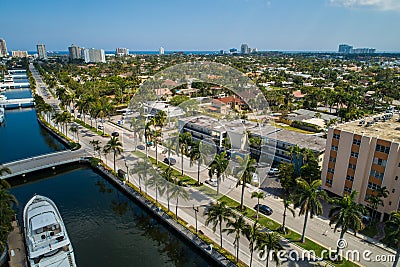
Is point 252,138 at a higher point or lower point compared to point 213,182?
higher

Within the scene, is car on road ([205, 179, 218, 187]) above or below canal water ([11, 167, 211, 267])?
above

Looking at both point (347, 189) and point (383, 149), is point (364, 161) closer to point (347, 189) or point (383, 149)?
point (383, 149)

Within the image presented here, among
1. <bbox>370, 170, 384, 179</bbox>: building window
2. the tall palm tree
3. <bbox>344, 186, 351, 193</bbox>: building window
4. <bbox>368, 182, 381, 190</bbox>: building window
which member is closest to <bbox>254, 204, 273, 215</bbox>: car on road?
the tall palm tree

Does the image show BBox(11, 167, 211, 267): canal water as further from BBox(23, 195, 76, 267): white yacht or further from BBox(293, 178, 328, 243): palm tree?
BBox(293, 178, 328, 243): palm tree

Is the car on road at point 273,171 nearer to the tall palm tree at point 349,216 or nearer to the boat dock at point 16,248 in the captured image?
the tall palm tree at point 349,216

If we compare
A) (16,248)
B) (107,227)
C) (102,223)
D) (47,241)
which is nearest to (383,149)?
(107,227)
